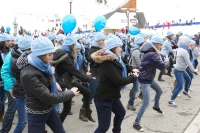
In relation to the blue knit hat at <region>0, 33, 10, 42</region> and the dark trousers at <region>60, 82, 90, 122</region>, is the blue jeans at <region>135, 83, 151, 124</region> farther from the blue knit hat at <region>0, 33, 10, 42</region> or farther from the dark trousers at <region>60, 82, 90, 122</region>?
the blue knit hat at <region>0, 33, 10, 42</region>

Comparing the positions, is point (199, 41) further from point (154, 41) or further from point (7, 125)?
point (7, 125)

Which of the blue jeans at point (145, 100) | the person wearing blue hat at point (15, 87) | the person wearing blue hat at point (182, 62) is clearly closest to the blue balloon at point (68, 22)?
the person wearing blue hat at point (182, 62)

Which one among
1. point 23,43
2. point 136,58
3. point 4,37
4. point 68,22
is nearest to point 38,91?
point 23,43

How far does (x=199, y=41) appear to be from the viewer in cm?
1628

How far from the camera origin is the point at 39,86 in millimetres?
2883

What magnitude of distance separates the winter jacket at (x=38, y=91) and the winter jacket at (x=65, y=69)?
60.7 inches

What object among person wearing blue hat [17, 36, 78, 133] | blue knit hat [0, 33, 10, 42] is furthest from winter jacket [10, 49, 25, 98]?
blue knit hat [0, 33, 10, 42]

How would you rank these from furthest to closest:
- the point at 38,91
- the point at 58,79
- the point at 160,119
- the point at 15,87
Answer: the point at 160,119
the point at 58,79
the point at 15,87
the point at 38,91

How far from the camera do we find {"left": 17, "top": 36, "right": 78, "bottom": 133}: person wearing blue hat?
2.90 meters

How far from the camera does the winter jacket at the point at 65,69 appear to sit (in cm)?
465

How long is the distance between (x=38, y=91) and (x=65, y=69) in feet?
6.02

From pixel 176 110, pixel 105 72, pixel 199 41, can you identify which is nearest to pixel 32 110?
pixel 105 72

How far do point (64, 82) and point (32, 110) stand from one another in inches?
66.2

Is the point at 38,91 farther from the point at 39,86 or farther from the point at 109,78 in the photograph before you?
the point at 109,78
